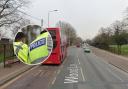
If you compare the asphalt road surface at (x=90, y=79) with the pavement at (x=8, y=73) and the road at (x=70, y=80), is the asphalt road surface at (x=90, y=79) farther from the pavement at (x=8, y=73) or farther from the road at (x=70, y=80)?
the pavement at (x=8, y=73)

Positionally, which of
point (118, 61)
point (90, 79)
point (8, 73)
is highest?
point (8, 73)

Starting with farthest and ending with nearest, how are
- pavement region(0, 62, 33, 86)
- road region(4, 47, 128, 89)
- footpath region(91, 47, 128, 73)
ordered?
footpath region(91, 47, 128, 73) → pavement region(0, 62, 33, 86) → road region(4, 47, 128, 89)

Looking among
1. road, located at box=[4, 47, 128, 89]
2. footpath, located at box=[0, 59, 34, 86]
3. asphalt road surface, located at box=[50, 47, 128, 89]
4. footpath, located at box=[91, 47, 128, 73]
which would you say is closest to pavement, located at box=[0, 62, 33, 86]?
footpath, located at box=[0, 59, 34, 86]

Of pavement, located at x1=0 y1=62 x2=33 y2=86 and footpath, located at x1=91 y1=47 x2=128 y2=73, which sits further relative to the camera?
footpath, located at x1=91 y1=47 x2=128 y2=73

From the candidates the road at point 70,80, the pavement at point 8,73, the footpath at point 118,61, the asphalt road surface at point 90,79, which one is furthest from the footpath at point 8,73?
the footpath at point 118,61

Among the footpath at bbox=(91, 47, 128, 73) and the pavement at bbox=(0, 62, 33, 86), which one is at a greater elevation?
the pavement at bbox=(0, 62, 33, 86)

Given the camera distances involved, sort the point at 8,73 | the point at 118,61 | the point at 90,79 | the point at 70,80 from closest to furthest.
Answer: the point at 70,80 → the point at 90,79 → the point at 8,73 → the point at 118,61

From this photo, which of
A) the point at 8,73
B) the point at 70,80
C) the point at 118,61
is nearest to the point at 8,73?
the point at 8,73

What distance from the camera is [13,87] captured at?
1338 centimetres

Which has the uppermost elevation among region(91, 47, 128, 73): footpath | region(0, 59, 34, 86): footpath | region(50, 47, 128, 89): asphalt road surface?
region(0, 59, 34, 86): footpath

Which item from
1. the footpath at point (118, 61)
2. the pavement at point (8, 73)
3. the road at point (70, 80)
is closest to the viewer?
the road at point (70, 80)

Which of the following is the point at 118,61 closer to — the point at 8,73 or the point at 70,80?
the point at 8,73

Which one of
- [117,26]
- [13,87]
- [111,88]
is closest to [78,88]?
[111,88]

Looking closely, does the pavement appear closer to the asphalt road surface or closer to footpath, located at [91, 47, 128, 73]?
the asphalt road surface
